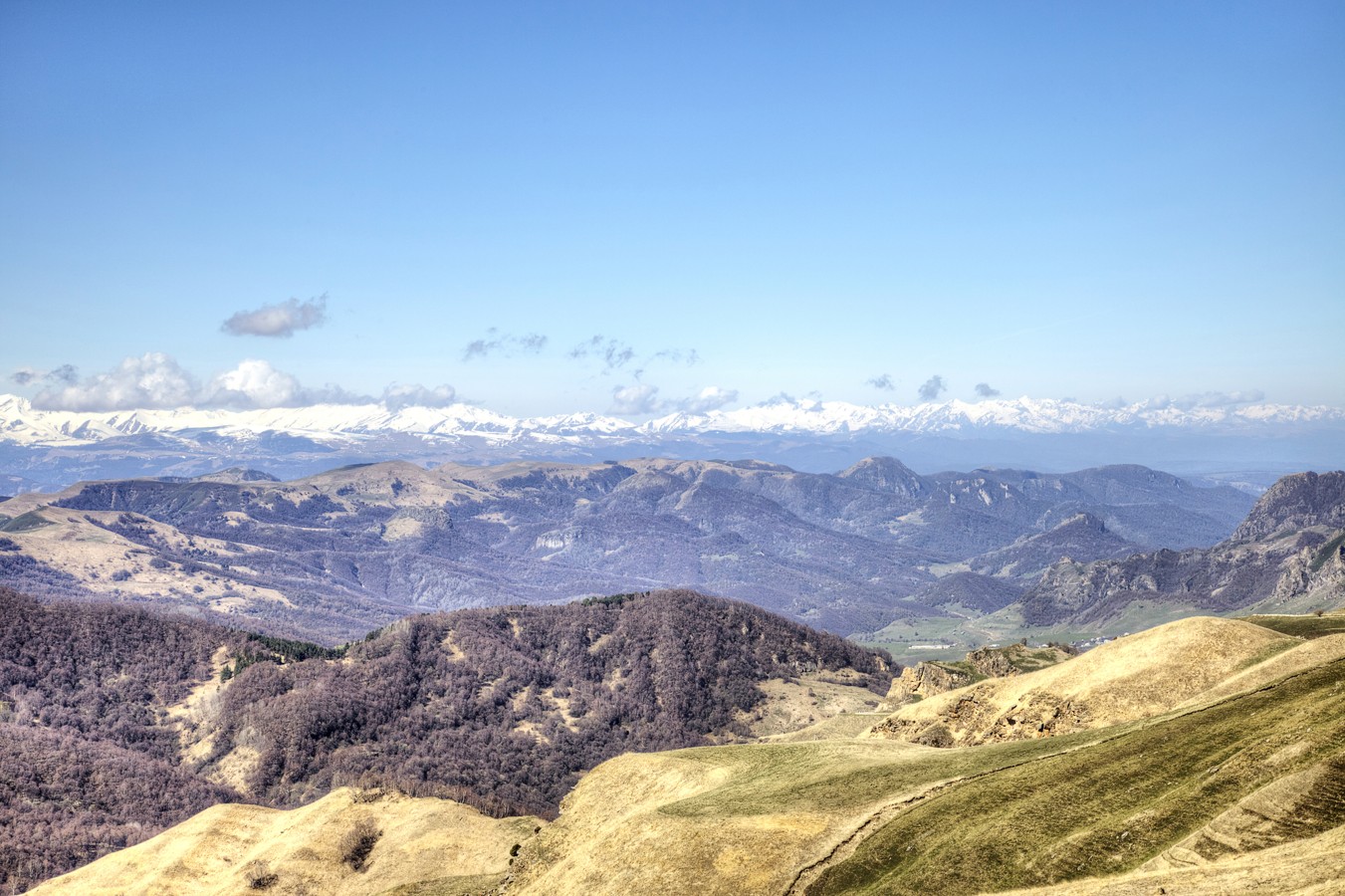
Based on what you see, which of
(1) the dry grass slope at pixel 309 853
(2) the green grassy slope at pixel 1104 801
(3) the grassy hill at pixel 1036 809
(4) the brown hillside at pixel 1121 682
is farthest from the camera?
(1) the dry grass slope at pixel 309 853

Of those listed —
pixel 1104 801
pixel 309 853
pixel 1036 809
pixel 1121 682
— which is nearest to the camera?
pixel 1104 801

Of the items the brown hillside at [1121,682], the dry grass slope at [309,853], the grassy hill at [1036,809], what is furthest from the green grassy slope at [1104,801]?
the dry grass slope at [309,853]

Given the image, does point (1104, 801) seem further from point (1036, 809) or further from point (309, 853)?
point (309, 853)

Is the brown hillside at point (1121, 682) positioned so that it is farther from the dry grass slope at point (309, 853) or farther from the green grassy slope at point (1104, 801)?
the dry grass slope at point (309, 853)

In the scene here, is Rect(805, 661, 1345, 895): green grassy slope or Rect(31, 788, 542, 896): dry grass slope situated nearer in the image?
Rect(805, 661, 1345, 895): green grassy slope

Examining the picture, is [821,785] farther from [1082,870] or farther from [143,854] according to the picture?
A: [143,854]

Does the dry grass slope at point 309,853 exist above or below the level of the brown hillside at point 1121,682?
below

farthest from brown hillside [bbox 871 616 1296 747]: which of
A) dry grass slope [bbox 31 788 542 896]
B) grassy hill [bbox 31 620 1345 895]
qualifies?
dry grass slope [bbox 31 788 542 896]

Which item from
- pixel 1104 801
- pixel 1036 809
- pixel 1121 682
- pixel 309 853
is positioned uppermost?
pixel 1104 801

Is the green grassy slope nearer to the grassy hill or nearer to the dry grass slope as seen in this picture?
the grassy hill

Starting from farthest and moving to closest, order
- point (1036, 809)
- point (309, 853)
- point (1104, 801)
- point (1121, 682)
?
point (309, 853), point (1121, 682), point (1036, 809), point (1104, 801)

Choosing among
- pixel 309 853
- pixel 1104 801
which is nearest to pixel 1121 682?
pixel 1104 801

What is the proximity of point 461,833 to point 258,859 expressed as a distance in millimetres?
31455

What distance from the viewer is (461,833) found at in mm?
146125
